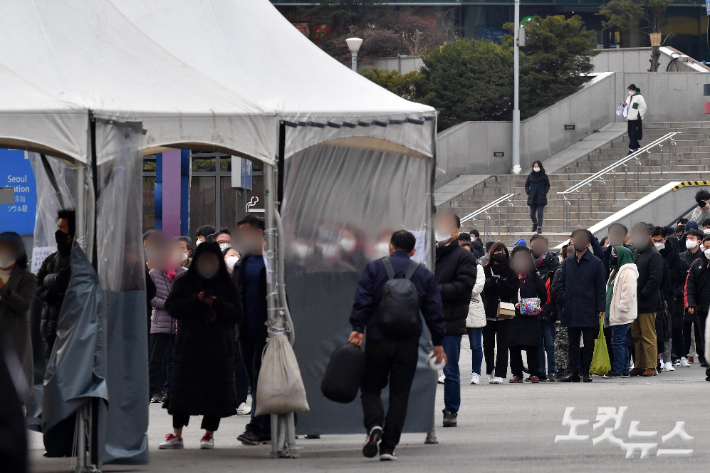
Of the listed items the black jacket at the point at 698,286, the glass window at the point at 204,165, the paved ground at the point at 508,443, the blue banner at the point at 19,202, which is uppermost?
the glass window at the point at 204,165

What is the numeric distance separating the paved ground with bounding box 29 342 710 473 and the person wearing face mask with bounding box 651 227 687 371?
2.46m

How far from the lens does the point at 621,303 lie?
15.1 metres

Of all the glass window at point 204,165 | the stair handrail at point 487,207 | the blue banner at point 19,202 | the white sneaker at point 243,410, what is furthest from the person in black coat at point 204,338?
the stair handrail at point 487,207

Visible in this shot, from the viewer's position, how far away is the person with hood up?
15.1 metres

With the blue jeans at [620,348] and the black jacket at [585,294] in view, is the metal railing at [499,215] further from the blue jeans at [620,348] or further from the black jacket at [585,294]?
the black jacket at [585,294]

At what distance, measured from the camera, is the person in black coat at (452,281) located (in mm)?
10461

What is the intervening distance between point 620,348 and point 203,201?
45.5 feet

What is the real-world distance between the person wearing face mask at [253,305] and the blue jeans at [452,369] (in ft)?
5.76

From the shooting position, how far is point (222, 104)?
28.8ft

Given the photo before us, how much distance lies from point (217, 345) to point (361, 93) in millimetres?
2403

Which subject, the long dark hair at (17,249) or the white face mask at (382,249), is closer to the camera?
the long dark hair at (17,249)

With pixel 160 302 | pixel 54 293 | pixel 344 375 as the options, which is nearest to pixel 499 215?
pixel 160 302

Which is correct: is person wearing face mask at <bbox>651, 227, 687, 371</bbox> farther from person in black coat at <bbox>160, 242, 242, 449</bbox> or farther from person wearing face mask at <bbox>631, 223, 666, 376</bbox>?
person in black coat at <bbox>160, 242, 242, 449</bbox>

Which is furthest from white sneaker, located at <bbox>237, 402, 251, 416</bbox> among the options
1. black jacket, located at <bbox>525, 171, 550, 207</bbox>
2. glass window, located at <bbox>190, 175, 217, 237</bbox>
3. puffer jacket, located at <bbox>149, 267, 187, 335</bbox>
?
black jacket, located at <bbox>525, 171, 550, 207</bbox>
